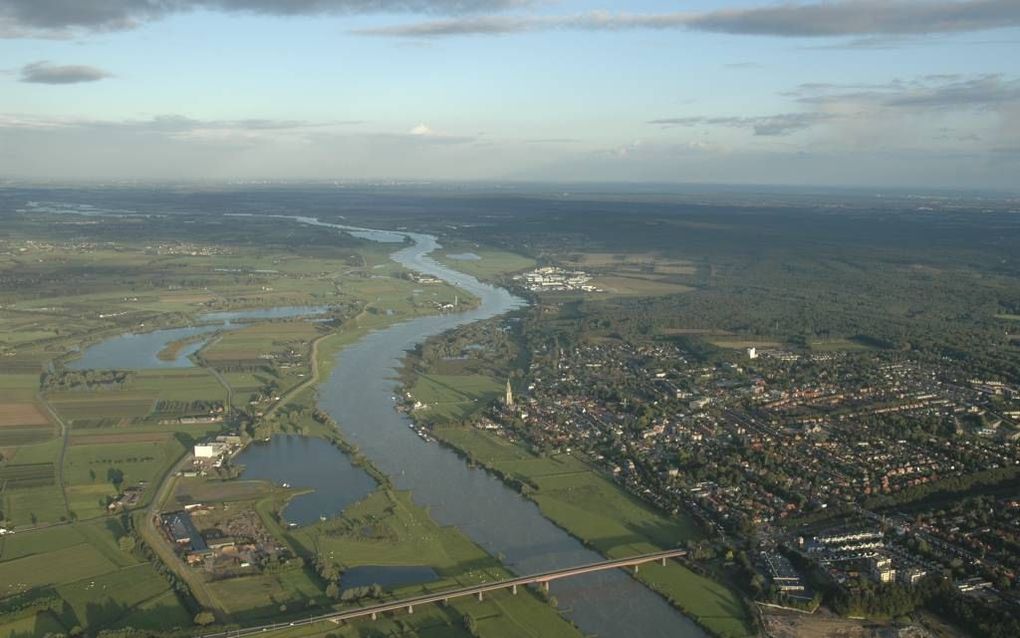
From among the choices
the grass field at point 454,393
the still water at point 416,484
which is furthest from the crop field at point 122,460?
the grass field at point 454,393

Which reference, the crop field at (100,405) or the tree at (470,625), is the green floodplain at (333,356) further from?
the crop field at (100,405)

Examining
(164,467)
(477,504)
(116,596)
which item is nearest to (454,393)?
(477,504)

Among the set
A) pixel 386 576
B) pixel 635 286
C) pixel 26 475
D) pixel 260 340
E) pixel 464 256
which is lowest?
pixel 386 576

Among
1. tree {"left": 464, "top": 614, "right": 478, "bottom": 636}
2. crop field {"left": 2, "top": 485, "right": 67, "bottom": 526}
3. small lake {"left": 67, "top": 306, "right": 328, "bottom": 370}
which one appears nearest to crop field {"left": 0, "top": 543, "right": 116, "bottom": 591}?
crop field {"left": 2, "top": 485, "right": 67, "bottom": 526}

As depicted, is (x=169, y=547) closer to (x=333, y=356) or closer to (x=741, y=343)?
(x=333, y=356)

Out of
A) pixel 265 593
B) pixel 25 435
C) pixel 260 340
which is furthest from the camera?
pixel 260 340
